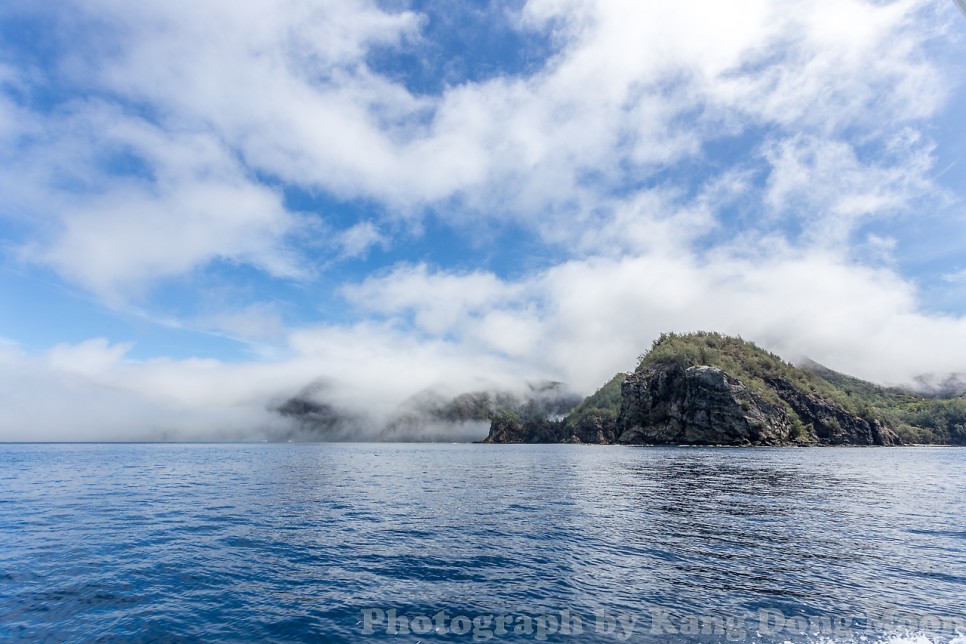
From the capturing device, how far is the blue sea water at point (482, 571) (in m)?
17.0

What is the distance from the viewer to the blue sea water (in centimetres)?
1698

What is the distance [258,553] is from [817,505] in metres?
49.1

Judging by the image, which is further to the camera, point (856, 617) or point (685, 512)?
point (685, 512)

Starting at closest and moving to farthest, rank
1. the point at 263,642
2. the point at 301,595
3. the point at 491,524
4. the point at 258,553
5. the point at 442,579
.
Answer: the point at 263,642 → the point at 301,595 → the point at 442,579 → the point at 258,553 → the point at 491,524

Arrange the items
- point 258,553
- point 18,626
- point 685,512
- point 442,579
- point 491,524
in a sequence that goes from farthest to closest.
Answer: point 685,512
point 491,524
point 258,553
point 442,579
point 18,626

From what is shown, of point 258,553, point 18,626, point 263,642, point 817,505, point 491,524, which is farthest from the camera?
point 817,505

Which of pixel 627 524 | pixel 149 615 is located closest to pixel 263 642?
pixel 149 615

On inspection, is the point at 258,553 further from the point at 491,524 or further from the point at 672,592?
the point at 672,592

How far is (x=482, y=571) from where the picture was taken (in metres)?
23.1

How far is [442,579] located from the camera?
2189cm

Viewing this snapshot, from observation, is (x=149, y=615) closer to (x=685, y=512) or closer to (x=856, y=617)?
(x=856, y=617)

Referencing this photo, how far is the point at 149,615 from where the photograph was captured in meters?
18.2

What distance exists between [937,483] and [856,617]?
69.1m

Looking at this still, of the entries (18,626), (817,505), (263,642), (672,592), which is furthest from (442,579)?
(817,505)
